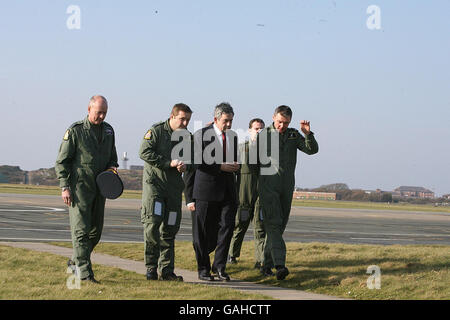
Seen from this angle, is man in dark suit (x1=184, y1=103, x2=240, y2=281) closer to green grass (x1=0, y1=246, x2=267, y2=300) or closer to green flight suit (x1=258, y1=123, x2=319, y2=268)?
green flight suit (x1=258, y1=123, x2=319, y2=268)

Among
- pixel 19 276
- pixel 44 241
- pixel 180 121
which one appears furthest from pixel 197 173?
pixel 44 241

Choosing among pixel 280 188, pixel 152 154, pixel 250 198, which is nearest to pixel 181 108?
pixel 152 154

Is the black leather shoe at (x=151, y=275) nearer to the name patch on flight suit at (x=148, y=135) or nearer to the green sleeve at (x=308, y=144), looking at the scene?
the name patch on flight suit at (x=148, y=135)

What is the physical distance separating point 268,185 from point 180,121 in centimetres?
153

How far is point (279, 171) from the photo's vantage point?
861 cm

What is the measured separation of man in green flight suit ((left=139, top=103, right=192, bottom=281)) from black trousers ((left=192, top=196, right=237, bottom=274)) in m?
0.46

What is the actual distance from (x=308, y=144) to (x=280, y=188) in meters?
0.72

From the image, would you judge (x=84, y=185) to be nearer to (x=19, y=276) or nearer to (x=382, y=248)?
(x=19, y=276)

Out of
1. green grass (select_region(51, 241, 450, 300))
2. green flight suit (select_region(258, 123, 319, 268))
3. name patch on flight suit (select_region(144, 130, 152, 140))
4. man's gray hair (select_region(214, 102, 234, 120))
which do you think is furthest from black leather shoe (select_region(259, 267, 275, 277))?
name patch on flight suit (select_region(144, 130, 152, 140))

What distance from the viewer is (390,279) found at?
8141 millimetres

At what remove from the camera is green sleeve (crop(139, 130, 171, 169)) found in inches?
316

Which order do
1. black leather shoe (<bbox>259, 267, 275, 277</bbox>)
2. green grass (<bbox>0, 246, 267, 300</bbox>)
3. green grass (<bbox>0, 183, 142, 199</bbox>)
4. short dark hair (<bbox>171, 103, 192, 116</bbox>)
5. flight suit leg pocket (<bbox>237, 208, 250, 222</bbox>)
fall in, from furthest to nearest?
1. green grass (<bbox>0, 183, 142, 199</bbox>)
2. flight suit leg pocket (<bbox>237, 208, 250, 222</bbox>)
3. black leather shoe (<bbox>259, 267, 275, 277</bbox>)
4. short dark hair (<bbox>171, 103, 192, 116</bbox>)
5. green grass (<bbox>0, 246, 267, 300</bbox>)

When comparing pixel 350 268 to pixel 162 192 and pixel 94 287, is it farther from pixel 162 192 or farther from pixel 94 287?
pixel 94 287
